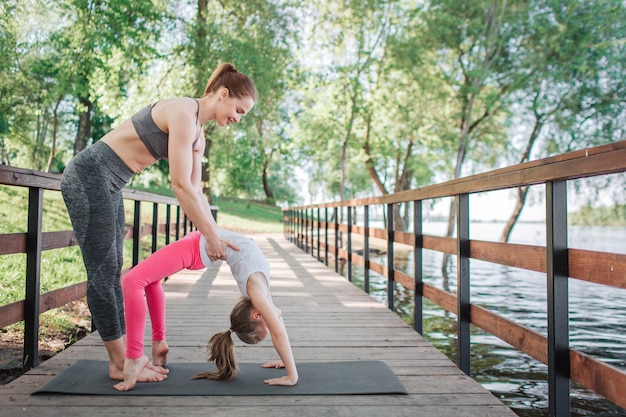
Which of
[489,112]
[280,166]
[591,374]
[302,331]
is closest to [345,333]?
[302,331]

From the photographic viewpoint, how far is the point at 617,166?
1.71 m

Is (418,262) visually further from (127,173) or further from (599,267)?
(127,173)

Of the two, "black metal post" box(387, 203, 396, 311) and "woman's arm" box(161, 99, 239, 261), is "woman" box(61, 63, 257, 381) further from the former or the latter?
"black metal post" box(387, 203, 396, 311)

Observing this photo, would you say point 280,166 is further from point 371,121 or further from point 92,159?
point 92,159

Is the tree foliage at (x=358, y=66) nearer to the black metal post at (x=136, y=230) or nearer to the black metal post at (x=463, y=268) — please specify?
the black metal post at (x=136, y=230)

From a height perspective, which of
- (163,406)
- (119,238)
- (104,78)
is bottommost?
(163,406)

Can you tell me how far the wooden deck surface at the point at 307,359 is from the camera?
216 cm

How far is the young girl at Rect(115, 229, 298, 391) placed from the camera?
7.81 feet

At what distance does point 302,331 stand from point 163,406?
1689mm

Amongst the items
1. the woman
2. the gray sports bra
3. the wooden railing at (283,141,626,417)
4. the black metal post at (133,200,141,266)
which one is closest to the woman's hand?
the woman

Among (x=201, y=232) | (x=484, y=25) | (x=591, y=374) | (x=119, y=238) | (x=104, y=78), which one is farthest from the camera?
(x=484, y=25)

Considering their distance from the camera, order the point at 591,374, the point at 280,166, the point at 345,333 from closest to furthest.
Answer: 1. the point at 591,374
2. the point at 345,333
3. the point at 280,166

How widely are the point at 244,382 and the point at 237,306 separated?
351mm

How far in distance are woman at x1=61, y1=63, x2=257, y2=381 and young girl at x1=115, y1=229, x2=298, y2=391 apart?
0.08 metres
